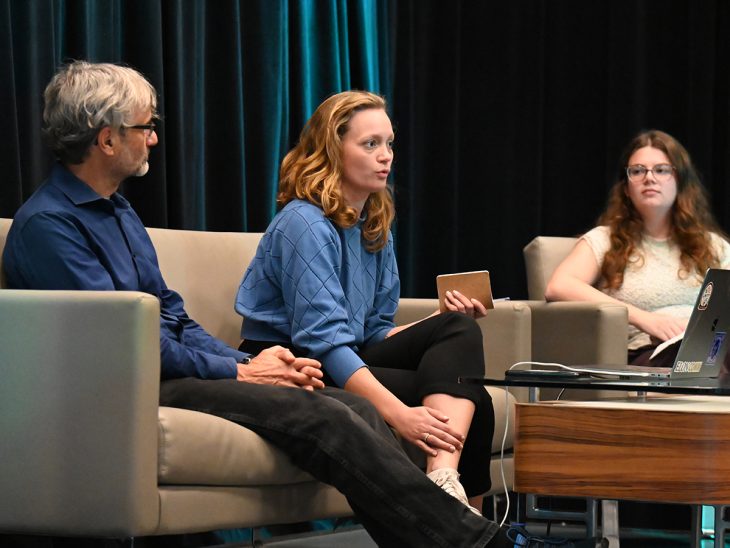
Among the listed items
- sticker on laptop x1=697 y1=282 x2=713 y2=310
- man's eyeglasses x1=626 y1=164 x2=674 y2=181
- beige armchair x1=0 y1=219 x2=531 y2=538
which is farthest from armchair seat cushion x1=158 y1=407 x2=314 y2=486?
man's eyeglasses x1=626 y1=164 x2=674 y2=181

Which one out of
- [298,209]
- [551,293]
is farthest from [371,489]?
[551,293]

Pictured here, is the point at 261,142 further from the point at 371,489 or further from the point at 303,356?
the point at 371,489

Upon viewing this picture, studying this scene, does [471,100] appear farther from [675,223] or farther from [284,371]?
[284,371]

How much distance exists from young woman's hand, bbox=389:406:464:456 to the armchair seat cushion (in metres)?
0.30

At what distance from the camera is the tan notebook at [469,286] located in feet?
9.36

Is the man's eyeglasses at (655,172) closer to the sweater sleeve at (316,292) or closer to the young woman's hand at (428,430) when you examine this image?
the sweater sleeve at (316,292)

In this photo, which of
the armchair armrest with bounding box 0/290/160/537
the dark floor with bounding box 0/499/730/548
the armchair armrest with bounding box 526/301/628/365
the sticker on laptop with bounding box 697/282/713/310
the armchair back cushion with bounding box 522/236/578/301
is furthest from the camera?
the armchair back cushion with bounding box 522/236/578/301

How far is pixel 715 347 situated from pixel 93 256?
1270 mm

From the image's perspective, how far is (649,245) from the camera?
3818mm

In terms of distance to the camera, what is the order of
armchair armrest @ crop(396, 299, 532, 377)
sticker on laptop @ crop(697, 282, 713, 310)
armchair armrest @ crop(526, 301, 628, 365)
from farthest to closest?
armchair armrest @ crop(526, 301, 628, 365)
armchair armrest @ crop(396, 299, 532, 377)
sticker on laptop @ crop(697, 282, 713, 310)

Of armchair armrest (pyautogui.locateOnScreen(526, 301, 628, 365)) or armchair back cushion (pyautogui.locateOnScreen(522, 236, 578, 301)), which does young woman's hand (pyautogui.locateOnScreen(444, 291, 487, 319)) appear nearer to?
armchair armrest (pyautogui.locateOnScreen(526, 301, 628, 365))

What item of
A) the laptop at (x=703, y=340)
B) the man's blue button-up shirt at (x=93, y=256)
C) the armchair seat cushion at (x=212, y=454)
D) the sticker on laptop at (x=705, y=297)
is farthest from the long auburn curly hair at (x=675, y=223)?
the armchair seat cushion at (x=212, y=454)

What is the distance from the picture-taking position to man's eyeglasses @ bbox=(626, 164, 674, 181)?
12.4 feet

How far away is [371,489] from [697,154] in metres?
3.06
